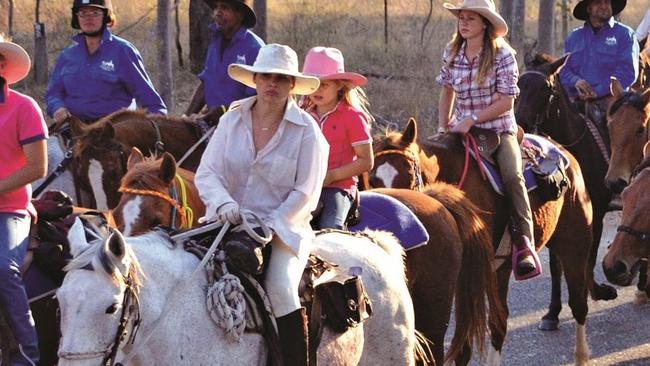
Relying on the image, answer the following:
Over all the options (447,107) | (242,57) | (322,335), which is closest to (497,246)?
(447,107)

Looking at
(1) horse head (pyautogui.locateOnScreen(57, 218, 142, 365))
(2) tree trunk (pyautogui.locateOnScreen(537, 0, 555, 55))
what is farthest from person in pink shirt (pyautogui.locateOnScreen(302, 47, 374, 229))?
(2) tree trunk (pyautogui.locateOnScreen(537, 0, 555, 55))

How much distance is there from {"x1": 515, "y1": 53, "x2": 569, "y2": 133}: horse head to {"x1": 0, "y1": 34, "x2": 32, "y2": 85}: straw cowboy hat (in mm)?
6144

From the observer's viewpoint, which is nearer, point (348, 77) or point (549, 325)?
point (348, 77)

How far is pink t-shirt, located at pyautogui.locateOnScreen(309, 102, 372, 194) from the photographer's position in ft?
24.7

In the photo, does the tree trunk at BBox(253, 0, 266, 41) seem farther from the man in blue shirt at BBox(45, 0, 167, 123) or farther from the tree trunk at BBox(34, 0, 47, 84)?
the man in blue shirt at BBox(45, 0, 167, 123)

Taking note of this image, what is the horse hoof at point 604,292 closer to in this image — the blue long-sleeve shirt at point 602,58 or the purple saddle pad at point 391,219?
the blue long-sleeve shirt at point 602,58

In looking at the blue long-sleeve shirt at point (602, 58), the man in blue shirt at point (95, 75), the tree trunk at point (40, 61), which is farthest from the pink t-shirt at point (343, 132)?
the tree trunk at point (40, 61)

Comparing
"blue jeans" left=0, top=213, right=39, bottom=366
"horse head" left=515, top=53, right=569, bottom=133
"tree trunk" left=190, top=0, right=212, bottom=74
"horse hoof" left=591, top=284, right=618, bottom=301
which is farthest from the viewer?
"tree trunk" left=190, top=0, right=212, bottom=74

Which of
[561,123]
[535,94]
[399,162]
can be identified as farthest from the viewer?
[561,123]

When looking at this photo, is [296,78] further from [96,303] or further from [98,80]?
[98,80]

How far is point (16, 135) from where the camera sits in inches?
259

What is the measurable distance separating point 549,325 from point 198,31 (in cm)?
1061

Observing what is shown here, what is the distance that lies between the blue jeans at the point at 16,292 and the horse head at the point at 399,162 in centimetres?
285

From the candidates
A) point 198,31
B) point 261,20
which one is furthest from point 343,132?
point 198,31
